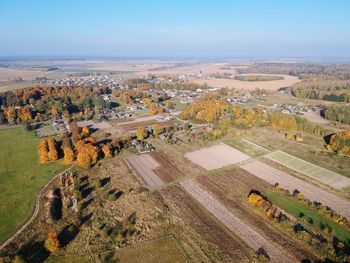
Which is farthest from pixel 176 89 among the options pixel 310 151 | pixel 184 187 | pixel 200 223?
pixel 200 223

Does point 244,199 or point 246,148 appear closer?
point 244,199

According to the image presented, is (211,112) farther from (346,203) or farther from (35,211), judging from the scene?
(35,211)

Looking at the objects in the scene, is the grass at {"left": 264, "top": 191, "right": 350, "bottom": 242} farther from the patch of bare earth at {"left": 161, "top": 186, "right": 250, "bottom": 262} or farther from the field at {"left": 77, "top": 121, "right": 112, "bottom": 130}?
the field at {"left": 77, "top": 121, "right": 112, "bottom": 130}

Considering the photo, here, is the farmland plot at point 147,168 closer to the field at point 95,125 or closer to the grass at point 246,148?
the grass at point 246,148

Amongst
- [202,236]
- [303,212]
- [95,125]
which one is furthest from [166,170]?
[95,125]

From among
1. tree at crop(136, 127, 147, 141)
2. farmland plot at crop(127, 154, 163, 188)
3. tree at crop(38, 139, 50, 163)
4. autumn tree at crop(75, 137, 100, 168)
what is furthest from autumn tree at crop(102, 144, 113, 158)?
tree at crop(136, 127, 147, 141)

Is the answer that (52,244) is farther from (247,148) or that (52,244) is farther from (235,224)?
(247,148)

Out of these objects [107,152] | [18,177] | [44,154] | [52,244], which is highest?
[44,154]
